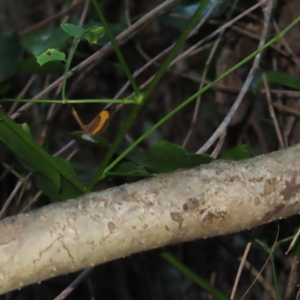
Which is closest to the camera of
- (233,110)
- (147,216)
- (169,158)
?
(147,216)

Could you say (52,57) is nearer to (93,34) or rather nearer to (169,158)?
(93,34)

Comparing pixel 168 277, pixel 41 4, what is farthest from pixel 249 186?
pixel 41 4

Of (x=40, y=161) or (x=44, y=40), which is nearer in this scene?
(x=40, y=161)

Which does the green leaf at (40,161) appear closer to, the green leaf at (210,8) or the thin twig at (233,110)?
the thin twig at (233,110)

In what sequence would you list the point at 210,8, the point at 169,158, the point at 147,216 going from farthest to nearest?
the point at 210,8 → the point at 169,158 → the point at 147,216

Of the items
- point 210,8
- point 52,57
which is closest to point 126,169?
point 52,57
